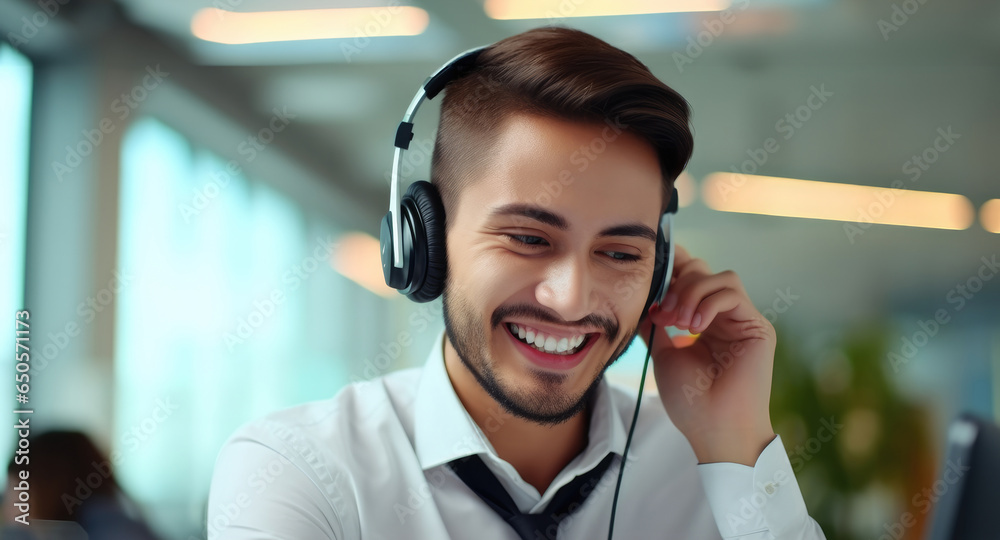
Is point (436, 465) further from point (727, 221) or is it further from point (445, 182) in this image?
point (727, 221)

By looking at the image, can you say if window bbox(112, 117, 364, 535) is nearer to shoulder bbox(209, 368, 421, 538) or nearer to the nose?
shoulder bbox(209, 368, 421, 538)

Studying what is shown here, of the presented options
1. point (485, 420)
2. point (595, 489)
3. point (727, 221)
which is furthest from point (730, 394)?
point (727, 221)

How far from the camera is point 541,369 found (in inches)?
39.3

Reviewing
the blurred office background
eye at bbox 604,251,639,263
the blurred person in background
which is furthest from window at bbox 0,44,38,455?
eye at bbox 604,251,639,263

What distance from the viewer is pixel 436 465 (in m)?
1.03

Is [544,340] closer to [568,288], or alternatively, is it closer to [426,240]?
[568,288]

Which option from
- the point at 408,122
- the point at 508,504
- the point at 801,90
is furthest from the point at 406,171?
the point at 508,504

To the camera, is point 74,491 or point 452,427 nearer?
point 452,427

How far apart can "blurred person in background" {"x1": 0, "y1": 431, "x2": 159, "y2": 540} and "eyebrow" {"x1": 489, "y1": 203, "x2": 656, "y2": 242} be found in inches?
108

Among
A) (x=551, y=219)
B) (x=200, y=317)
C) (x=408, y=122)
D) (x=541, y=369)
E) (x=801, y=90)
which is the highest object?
(x=801, y=90)

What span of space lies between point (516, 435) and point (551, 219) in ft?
1.48

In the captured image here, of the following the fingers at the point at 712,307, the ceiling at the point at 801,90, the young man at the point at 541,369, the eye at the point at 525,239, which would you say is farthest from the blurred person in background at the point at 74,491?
the fingers at the point at 712,307

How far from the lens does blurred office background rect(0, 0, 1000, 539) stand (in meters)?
3.02

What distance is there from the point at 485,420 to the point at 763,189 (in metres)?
3.03
